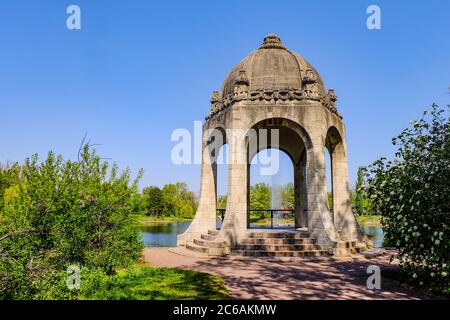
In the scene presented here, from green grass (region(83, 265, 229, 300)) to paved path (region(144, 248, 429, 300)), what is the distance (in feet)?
1.80

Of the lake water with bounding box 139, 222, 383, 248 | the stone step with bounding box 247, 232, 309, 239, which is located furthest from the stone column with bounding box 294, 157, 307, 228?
the stone step with bounding box 247, 232, 309, 239

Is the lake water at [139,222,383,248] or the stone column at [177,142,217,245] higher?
the stone column at [177,142,217,245]

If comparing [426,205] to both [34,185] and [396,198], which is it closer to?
[396,198]

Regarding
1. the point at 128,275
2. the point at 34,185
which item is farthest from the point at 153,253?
the point at 34,185

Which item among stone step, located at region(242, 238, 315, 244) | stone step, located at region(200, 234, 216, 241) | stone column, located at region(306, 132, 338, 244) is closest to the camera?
stone step, located at region(242, 238, 315, 244)

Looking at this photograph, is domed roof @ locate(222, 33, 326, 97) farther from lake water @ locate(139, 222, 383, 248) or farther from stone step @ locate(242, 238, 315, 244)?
lake water @ locate(139, 222, 383, 248)

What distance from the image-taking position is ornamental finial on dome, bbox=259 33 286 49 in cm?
1853

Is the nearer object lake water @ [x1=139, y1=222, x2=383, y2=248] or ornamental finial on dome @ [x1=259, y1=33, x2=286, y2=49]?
ornamental finial on dome @ [x1=259, y1=33, x2=286, y2=49]

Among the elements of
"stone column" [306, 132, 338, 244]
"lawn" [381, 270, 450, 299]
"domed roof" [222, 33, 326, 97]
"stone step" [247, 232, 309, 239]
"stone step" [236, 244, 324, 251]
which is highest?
"domed roof" [222, 33, 326, 97]

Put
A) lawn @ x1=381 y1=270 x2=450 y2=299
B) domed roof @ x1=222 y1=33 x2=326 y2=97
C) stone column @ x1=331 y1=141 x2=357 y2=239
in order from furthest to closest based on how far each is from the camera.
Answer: stone column @ x1=331 y1=141 x2=357 y2=239
domed roof @ x1=222 y1=33 x2=326 y2=97
lawn @ x1=381 y1=270 x2=450 y2=299

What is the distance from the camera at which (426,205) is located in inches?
313

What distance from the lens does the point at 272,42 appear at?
738 inches

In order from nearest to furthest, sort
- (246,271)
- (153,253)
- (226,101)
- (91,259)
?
(91,259)
(246,271)
(153,253)
(226,101)
